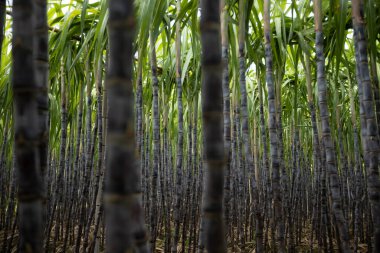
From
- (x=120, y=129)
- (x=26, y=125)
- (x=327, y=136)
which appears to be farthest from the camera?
(x=327, y=136)

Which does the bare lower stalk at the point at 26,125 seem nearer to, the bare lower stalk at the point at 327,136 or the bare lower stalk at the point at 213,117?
the bare lower stalk at the point at 213,117

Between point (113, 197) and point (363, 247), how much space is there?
3405 millimetres

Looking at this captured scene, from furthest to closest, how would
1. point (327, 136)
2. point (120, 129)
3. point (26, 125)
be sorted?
point (327, 136)
point (26, 125)
point (120, 129)

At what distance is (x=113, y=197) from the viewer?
0.59m

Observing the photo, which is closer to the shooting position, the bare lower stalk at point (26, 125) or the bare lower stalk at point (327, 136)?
the bare lower stalk at point (26, 125)

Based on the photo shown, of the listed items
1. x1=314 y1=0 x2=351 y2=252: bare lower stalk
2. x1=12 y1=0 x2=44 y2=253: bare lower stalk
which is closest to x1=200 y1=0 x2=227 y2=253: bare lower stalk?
x1=12 y1=0 x2=44 y2=253: bare lower stalk

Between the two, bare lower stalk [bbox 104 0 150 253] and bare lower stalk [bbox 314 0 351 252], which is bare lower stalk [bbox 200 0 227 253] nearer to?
bare lower stalk [bbox 104 0 150 253]

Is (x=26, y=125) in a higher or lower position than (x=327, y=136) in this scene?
lower

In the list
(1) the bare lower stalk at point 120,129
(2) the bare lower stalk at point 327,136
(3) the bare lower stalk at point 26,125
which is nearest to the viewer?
(1) the bare lower stalk at point 120,129

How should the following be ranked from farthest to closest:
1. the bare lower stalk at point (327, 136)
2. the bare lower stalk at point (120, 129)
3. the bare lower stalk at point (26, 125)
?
the bare lower stalk at point (327, 136) < the bare lower stalk at point (26, 125) < the bare lower stalk at point (120, 129)

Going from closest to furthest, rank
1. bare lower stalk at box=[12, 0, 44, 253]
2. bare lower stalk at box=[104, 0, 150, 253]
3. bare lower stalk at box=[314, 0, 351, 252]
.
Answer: bare lower stalk at box=[104, 0, 150, 253], bare lower stalk at box=[12, 0, 44, 253], bare lower stalk at box=[314, 0, 351, 252]

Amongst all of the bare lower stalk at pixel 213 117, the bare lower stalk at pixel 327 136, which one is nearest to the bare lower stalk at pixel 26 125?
the bare lower stalk at pixel 213 117

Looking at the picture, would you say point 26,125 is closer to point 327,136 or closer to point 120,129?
point 120,129

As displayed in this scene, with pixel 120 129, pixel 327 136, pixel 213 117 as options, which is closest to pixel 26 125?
pixel 120 129
